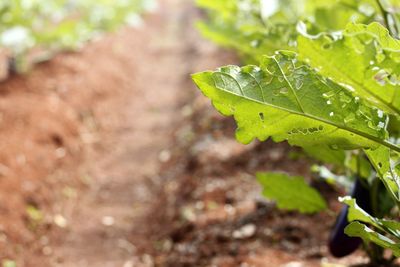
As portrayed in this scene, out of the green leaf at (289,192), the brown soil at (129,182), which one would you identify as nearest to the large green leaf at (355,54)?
the green leaf at (289,192)

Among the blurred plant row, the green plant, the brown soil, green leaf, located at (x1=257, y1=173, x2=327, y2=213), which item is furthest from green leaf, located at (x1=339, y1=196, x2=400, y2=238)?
the blurred plant row

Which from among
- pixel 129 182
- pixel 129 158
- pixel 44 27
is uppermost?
pixel 44 27

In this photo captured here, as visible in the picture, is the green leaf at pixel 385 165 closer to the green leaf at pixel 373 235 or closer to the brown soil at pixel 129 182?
the green leaf at pixel 373 235

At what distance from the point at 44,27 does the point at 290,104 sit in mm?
5255

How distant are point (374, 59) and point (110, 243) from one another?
2372mm

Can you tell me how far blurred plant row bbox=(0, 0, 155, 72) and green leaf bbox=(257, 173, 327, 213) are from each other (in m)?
3.40

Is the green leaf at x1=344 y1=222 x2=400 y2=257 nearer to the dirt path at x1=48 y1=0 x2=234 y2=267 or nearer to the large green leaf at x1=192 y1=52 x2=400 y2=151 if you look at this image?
the large green leaf at x1=192 y1=52 x2=400 y2=151

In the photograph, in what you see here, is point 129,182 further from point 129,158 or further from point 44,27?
point 44,27

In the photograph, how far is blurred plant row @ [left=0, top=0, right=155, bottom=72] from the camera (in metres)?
4.64

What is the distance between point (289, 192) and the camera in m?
1.67

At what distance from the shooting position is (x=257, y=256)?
2217 millimetres

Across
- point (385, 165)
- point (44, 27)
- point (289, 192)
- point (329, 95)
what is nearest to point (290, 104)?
point (329, 95)

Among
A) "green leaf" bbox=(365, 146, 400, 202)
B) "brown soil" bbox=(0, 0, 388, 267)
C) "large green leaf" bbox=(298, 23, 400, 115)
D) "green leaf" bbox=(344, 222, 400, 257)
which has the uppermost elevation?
"brown soil" bbox=(0, 0, 388, 267)

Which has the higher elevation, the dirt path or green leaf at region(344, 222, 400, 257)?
the dirt path
